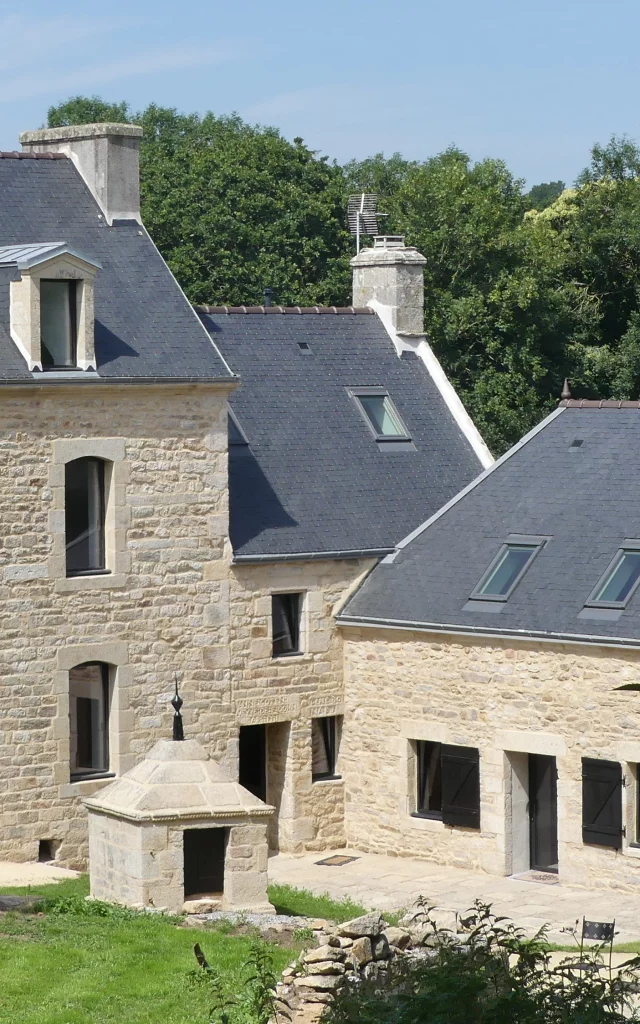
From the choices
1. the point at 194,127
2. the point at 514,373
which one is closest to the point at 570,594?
the point at 514,373

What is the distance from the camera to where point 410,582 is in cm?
2620

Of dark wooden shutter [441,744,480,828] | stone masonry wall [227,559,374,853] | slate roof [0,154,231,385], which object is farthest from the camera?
stone masonry wall [227,559,374,853]

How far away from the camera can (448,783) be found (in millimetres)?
25172

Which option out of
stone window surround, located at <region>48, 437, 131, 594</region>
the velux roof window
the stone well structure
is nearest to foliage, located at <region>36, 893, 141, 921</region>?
the stone well structure

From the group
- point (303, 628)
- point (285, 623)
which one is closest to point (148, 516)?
point (285, 623)

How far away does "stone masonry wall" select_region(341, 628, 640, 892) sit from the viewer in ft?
76.5

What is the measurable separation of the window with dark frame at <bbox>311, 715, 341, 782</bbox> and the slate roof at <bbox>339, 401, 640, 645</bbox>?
1636 millimetres

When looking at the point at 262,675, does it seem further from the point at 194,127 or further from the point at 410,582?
the point at 194,127

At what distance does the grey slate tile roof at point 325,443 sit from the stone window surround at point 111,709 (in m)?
2.38

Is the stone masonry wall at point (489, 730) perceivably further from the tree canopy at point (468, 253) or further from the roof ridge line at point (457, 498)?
the tree canopy at point (468, 253)

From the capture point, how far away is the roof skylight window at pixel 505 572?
81.9 feet

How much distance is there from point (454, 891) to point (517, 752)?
2071mm

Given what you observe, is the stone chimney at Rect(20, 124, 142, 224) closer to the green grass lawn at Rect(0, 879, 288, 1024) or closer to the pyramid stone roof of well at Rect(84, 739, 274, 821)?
the pyramid stone roof of well at Rect(84, 739, 274, 821)

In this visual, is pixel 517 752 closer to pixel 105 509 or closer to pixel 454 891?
pixel 454 891
